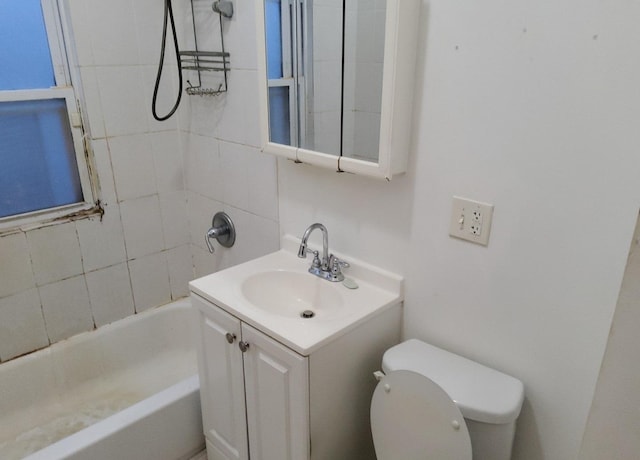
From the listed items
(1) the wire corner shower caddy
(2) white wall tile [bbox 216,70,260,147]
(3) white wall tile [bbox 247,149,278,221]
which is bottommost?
(3) white wall tile [bbox 247,149,278,221]

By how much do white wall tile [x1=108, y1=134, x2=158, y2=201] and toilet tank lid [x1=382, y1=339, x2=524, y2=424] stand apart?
1.41 metres

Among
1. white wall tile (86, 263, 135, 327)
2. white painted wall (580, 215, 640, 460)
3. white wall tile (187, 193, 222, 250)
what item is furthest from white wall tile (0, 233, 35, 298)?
white painted wall (580, 215, 640, 460)

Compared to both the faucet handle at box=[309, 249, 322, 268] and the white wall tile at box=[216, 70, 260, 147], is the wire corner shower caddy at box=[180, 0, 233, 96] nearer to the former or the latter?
the white wall tile at box=[216, 70, 260, 147]

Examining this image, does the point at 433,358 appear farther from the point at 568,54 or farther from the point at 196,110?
the point at 196,110

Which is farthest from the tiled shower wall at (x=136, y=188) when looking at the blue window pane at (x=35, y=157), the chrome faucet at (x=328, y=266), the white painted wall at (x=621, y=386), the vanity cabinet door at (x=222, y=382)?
the white painted wall at (x=621, y=386)

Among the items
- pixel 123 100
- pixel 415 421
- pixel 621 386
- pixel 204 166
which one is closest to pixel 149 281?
pixel 204 166

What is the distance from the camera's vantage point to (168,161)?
2.17m

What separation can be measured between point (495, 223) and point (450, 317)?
0.33m

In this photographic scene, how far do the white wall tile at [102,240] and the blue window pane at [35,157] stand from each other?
0.14m

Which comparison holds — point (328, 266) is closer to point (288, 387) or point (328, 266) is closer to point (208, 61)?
point (288, 387)

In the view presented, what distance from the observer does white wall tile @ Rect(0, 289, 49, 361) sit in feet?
6.07

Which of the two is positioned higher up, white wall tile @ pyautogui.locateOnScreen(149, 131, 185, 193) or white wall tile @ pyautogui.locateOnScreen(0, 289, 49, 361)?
white wall tile @ pyautogui.locateOnScreen(149, 131, 185, 193)

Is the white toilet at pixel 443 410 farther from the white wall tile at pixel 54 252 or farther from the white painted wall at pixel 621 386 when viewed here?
the white wall tile at pixel 54 252

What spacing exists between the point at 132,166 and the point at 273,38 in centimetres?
95
